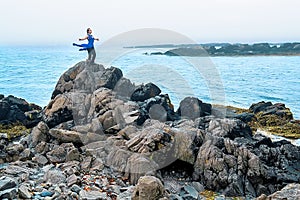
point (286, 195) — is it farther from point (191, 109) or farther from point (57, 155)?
point (191, 109)

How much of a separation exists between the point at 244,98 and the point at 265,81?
1911 cm

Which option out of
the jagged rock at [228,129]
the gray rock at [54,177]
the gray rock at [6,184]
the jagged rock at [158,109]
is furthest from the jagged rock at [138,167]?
the jagged rock at [158,109]

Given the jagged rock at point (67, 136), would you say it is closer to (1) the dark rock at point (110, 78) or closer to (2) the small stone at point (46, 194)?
(2) the small stone at point (46, 194)

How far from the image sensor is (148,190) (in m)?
9.07

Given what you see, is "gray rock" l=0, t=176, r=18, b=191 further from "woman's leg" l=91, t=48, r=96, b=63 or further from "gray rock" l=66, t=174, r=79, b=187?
"woman's leg" l=91, t=48, r=96, b=63

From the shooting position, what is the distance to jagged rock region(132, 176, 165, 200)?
905 centimetres

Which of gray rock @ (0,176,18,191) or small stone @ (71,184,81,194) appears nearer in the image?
gray rock @ (0,176,18,191)

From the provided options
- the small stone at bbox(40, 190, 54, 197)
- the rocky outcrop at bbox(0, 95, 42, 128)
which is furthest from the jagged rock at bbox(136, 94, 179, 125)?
the small stone at bbox(40, 190, 54, 197)

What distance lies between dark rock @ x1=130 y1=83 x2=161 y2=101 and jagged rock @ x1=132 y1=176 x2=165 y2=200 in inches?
543

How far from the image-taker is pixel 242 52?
405 ft

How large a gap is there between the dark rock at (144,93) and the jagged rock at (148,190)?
1379 cm

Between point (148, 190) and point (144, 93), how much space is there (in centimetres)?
1447

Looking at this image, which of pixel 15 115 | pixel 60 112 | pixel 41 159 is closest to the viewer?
pixel 41 159

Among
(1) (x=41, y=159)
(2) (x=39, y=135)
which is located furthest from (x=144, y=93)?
(1) (x=41, y=159)
